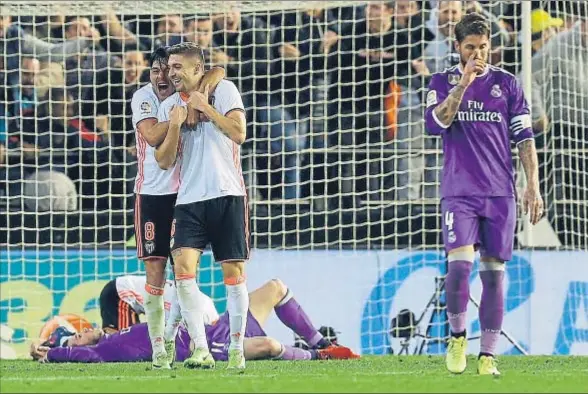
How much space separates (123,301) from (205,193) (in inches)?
110

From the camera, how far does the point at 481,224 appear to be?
7887 mm

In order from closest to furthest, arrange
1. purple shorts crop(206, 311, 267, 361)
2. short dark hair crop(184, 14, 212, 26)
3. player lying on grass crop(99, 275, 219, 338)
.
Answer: purple shorts crop(206, 311, 267, 361), player lying on grass crop(99, 275, 219, 338), short dark hair crop(184, 14, 212, 26)

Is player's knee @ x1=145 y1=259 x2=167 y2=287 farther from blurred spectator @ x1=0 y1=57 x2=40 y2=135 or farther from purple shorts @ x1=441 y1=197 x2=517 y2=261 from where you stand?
blurred spectator @ x1=0 y1=57 x2=40 y2=135

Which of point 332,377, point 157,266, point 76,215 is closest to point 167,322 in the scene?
point 157,266

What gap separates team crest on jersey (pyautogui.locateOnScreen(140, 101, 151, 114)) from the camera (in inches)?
332

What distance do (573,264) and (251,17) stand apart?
3.68m

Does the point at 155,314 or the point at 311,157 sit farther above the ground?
the point at 311,157

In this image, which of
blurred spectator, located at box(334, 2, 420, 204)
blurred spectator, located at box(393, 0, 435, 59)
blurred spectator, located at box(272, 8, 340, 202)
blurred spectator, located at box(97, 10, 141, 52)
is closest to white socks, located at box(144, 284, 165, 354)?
blurred spectator, located at box(272, 8, 340, 202)

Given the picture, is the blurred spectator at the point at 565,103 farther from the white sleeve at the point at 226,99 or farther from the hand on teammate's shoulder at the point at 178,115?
the hand on teammate's shoulder at the point at 178,115

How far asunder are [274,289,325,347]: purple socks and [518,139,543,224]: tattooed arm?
2.76 metres

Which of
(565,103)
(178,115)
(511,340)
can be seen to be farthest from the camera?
(565,103)

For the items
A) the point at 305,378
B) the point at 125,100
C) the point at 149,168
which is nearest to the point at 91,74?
the point at 125,100

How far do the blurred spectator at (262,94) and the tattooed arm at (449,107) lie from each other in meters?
4.60

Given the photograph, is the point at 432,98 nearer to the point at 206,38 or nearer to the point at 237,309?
the point at 237,309
